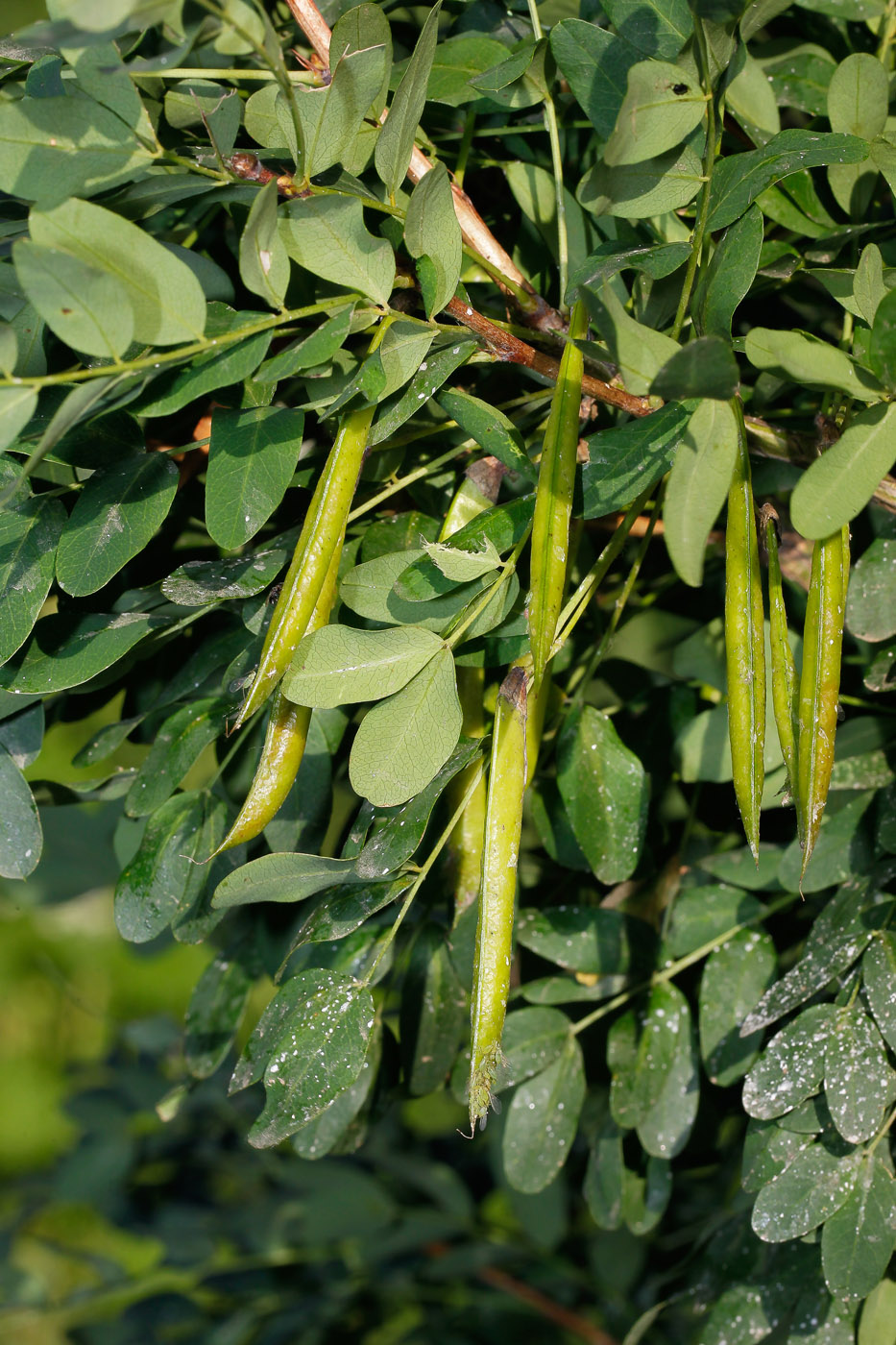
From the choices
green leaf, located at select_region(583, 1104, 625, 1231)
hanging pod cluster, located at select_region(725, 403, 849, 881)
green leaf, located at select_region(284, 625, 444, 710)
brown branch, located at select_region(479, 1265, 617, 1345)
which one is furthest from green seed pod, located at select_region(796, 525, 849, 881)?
brown branch, located at select_region(479, 1265, 617, 1345)

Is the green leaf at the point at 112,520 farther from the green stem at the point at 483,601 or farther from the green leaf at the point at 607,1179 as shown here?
the green leaf at the point at 607,1179

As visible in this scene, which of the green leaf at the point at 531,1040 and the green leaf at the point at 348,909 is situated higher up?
the green leaf at the point at 348,909

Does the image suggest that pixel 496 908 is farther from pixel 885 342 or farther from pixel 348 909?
pixel 885 342

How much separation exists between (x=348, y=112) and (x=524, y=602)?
0.49 ft

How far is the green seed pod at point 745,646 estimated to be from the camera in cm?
30

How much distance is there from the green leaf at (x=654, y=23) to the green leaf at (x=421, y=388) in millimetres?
109

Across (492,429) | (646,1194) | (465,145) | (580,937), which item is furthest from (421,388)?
(646,1194)

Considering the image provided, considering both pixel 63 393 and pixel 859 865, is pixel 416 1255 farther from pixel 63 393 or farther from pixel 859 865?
pixel 63 393

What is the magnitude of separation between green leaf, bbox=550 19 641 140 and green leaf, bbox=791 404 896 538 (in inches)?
5.2

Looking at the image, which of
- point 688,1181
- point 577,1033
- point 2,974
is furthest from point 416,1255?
point 2,974

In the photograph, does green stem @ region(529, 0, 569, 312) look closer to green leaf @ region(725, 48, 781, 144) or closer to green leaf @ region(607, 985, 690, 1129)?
green leaf @ region(725, 48, 781, 144)

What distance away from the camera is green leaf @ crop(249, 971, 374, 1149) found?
0.31 m

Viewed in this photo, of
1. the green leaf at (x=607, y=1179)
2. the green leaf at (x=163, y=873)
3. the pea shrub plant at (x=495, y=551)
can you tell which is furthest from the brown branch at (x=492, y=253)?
the green leaf at (x=607, y=1179)

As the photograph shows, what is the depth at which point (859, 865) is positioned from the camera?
1.29 ft
